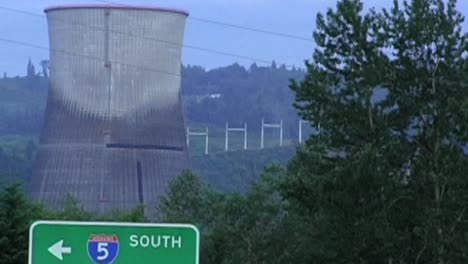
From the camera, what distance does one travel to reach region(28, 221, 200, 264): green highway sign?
12.9 feet

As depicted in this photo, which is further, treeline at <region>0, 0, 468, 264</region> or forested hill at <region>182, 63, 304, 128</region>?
forested hill at <region>182, 63, 304, 128</region>

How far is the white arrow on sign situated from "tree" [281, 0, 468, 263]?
1238cm

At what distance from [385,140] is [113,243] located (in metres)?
13.4

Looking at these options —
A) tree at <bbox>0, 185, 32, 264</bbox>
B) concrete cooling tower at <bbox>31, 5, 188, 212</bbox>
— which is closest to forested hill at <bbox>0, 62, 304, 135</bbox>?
concrete cooling tower at <bbox>31, 5, 188, 212</bbox>

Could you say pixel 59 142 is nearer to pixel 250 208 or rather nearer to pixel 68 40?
pixel 68 40

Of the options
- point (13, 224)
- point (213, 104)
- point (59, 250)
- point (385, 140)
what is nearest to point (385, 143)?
point (385, 140)

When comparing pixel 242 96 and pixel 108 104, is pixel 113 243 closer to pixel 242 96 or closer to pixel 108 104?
pixel 108 104

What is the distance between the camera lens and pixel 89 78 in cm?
3862

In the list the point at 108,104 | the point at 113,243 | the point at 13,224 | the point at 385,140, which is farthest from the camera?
the point at 108,104

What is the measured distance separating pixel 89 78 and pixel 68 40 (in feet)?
6.15

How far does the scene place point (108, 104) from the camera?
39.0 m

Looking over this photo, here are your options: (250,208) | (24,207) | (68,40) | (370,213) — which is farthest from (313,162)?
(68,40)

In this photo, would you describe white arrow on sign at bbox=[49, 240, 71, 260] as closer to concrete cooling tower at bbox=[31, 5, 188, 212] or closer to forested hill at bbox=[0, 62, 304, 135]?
concrete cooling tower at bbox=[31, 5, 188, 212]

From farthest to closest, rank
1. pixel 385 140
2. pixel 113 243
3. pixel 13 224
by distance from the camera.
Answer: pixel 13 224, pixel 385 140, pixel 113 243
